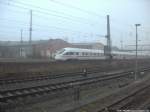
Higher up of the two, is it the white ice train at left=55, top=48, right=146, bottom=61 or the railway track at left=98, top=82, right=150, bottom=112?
the white ice train at left=55, top=48, right=146, bottom=61

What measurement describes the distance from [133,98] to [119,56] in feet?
165

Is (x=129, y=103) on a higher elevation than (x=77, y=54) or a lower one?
lower

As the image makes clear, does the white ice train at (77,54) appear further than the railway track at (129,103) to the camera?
Yes

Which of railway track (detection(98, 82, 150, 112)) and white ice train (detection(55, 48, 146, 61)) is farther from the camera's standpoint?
white ice train (detection(55, 48, 146, 61))

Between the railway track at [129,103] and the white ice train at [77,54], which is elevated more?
the white ice train at [77,54]

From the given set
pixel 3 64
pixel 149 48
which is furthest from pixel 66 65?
pixel 149 48

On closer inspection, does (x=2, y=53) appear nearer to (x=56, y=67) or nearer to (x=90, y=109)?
(x=56, y=67)

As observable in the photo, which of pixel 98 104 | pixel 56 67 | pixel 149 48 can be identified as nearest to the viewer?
pixel 98 104

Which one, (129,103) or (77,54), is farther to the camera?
(77,54)

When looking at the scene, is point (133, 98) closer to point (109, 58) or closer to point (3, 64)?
point (3, 64)

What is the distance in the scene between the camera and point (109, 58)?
1932 inches

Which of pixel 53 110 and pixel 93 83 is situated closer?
pixel 53 110

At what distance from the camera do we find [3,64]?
27938 millimetres

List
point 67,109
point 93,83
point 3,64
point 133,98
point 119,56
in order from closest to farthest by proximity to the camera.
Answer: point 67,109, point 133,98, point 93,83, point 3,64, point 119,56
